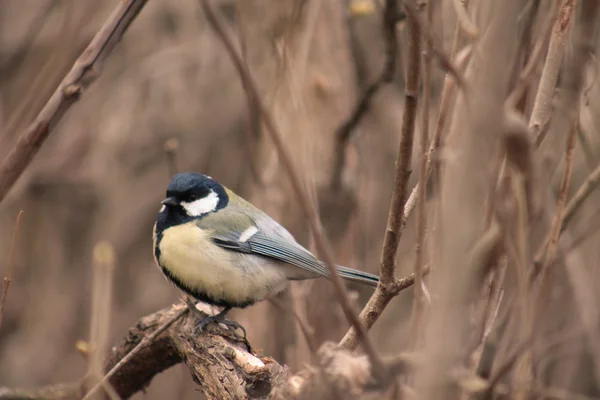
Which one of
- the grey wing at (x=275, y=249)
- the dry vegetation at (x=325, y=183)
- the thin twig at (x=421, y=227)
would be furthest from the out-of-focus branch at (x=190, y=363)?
the thin twig at (x=421, y=227)

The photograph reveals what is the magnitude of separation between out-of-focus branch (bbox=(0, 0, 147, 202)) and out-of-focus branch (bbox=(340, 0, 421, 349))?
0.59m

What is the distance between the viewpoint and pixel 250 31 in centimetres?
393

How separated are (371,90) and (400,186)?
1755 mm

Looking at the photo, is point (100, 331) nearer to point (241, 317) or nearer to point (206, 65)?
point (241, 317)

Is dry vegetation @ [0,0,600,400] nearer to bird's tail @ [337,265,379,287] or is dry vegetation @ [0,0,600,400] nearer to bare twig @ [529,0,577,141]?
bare twig @ [529,0,577,141]

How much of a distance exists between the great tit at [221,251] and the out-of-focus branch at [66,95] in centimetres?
151

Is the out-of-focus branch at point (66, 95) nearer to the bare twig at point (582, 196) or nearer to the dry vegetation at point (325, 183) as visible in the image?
the dry vegetation at point (325, 183)

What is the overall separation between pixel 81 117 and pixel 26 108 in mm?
3332

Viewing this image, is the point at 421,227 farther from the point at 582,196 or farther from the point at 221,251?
the point at 221,251

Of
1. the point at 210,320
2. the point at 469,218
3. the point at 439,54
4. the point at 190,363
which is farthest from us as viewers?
the point at 210,320

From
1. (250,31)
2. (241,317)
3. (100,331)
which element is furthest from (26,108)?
(241,317)

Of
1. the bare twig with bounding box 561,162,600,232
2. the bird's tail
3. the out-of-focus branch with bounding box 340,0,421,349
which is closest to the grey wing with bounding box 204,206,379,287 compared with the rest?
the bird's tail

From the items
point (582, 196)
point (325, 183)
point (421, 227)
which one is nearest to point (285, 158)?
point (421, 227)

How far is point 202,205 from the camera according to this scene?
10.6 ft
